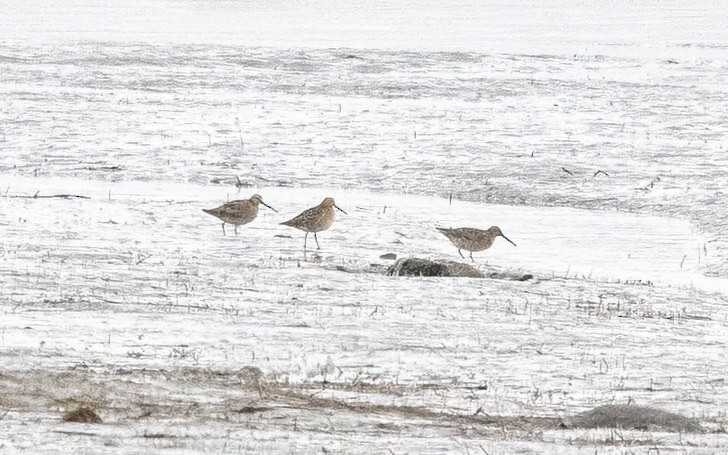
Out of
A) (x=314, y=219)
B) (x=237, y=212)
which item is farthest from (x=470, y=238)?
(x=237, y=212)

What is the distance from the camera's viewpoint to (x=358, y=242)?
18656 millimetres

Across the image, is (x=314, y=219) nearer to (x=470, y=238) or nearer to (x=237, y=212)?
(x=237, y=212)

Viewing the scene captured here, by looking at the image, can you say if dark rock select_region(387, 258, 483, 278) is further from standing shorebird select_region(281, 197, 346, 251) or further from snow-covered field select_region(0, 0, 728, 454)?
standing shorebird select_region(281, 197, 346, 251)

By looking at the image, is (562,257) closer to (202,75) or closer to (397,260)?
(397,260)

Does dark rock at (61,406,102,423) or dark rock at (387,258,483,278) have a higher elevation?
dark rock at (61,406,102,423)

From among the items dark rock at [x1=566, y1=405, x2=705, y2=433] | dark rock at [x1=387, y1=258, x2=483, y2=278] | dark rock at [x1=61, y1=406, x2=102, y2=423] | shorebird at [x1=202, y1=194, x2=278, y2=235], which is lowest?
dark rock at [x1=387, y1=258, x2=483, y2=278]

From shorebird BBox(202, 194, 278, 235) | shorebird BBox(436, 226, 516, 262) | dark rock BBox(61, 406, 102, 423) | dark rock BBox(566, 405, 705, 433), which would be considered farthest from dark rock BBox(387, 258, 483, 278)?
dark rock BBox(61, 406, 102, 423)

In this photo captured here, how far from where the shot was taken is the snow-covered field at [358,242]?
1016 cm

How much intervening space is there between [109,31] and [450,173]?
23698mm

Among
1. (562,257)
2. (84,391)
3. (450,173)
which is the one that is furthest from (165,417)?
(450,173)

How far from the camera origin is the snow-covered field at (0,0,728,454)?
10164mm

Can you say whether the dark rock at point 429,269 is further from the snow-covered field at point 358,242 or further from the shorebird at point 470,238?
the shorebird at point 470,238

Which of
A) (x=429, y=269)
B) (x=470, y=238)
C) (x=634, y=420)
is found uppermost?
(x=634, y=420)

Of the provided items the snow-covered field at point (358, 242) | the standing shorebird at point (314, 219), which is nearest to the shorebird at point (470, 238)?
the snow-covered field at point (358, 242)
